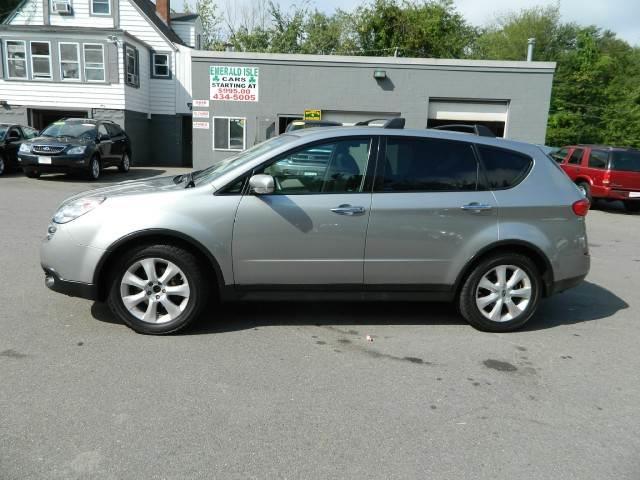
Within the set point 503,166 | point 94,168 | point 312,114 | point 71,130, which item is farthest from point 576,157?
point 71,130

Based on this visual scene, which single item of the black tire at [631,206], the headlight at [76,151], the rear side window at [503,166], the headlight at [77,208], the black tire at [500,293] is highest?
the rear side window at [503,166]

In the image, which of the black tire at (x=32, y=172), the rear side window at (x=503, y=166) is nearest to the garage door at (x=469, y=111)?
the black tire at (x=32, y=172)

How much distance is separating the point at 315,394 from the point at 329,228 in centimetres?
138

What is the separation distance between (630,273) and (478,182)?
3.91 m

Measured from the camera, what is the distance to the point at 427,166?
4500mm

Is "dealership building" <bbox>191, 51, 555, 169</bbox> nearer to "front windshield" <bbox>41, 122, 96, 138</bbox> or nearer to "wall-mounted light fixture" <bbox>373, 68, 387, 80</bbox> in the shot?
"wall-mounted light fixture" <bbox>373, 68, 387, 80</bbox>

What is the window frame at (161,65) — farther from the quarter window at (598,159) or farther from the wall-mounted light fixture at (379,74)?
the quarter window at (598,159)

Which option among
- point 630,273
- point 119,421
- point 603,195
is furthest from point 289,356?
point 603,195

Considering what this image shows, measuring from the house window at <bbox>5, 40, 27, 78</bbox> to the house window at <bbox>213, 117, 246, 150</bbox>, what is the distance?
9447 mm

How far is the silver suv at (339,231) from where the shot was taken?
417cm

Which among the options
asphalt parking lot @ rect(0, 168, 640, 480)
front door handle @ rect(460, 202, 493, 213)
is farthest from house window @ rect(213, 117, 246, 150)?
front door handle @ rect(460, 202, 493, 213)

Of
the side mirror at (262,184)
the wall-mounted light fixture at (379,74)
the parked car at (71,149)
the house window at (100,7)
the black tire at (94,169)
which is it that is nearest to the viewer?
the side mirror at (262,184)

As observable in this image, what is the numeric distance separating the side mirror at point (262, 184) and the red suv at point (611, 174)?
1138 centimetres

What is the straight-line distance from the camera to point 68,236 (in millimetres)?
4148
